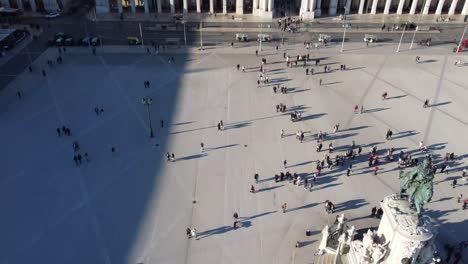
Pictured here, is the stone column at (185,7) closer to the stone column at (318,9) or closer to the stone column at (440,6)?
the stone column at (318,9)

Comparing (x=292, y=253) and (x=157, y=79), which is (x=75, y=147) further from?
(x=292, y=253)

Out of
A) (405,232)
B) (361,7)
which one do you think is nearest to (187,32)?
(361,7)

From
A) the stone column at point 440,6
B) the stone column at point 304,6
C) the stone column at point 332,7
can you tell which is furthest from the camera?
the stone column at point 332,7

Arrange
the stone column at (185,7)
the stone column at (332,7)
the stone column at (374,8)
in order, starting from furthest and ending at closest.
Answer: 1. the stone column at (374,8)
2. the stone column at (332,7)
3. the stone column at (185,7)

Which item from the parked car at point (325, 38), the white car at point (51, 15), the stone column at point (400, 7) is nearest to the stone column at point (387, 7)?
the stone column at point (400, 7)

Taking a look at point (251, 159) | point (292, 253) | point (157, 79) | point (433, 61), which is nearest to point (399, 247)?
point (292, 253)

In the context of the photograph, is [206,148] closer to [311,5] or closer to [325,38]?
[325,38]
